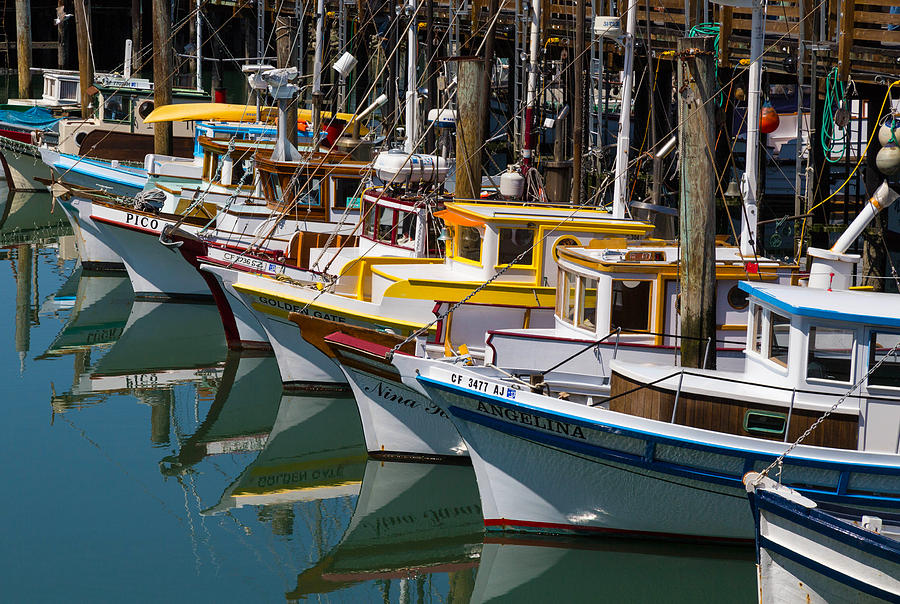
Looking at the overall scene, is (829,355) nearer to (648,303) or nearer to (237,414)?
(648,303)

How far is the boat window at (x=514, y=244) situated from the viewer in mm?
15109

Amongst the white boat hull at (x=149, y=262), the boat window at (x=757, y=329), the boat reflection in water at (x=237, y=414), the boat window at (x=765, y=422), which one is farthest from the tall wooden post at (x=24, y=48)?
the boat window at (x=765, y=422)

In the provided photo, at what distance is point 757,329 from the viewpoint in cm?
1146

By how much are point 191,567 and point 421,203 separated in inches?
279

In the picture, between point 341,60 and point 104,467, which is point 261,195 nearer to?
point 341,60

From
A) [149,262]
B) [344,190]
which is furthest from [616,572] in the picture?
[149,262]

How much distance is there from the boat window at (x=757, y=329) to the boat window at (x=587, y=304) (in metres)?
2.29

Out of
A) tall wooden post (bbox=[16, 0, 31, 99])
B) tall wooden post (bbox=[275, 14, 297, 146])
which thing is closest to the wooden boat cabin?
tall wooden post (bbox=[275, 14, 297, 146])

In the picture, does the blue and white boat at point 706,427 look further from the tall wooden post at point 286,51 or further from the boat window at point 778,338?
the tall wooden post at point 286,51

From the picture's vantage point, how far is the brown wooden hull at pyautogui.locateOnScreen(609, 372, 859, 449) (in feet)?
34.9

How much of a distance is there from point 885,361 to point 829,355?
46 cm

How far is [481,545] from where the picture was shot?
496 inches

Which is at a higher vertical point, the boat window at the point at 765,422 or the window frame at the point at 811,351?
the window frame at the point at 811,351

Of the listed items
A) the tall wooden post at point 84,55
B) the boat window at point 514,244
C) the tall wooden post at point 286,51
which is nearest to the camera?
the boat window at point 514,244
